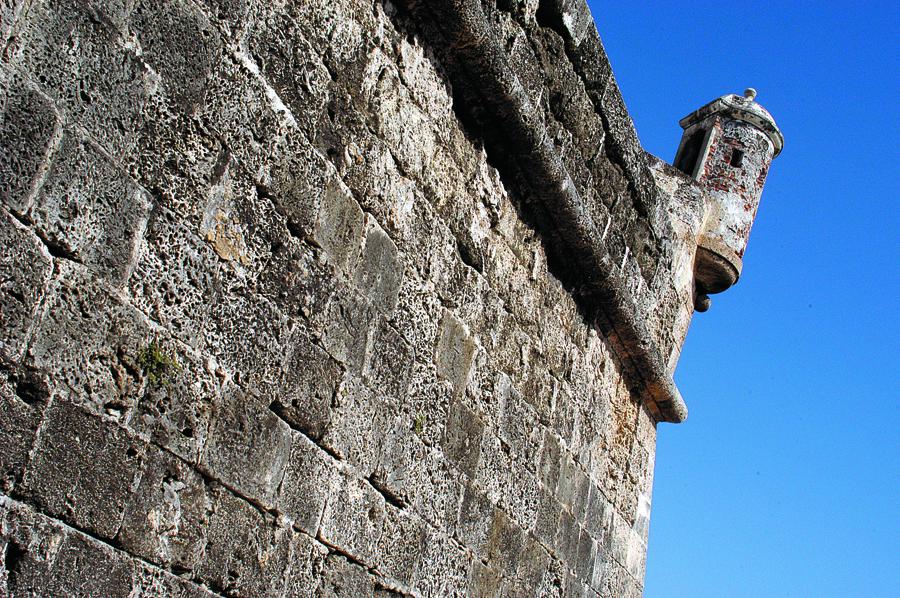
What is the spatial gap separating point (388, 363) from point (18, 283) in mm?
1524

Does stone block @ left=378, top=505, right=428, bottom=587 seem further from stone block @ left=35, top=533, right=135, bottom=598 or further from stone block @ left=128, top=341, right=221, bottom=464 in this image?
stone block @ left=35, top=533, right=135, bottom=598

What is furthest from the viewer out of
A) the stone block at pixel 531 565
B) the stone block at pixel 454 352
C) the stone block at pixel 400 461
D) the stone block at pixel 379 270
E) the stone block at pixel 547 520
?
the stone block at pixel 547 520

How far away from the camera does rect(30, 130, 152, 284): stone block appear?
2121mm

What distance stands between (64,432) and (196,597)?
638 millimetres

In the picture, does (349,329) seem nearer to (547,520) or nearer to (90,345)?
(90,345)

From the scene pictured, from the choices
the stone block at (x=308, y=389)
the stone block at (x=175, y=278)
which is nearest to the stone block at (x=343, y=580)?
the stone block at (x=308, y=389)

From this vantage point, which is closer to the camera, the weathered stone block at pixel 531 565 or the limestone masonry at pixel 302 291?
the limestone masonry at pixel 302 291

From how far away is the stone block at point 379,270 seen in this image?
324cm

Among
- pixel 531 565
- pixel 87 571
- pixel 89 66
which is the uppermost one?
pixel 89 66

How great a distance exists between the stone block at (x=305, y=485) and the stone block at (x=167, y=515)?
1.05 ft

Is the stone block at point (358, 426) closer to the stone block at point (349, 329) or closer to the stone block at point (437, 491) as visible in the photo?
the stone block at point (349, 329)

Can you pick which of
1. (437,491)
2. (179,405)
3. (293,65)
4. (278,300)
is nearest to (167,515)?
(179,405)

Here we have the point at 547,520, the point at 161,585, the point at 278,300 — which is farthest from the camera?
the point at 547,520

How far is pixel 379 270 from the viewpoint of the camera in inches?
130
